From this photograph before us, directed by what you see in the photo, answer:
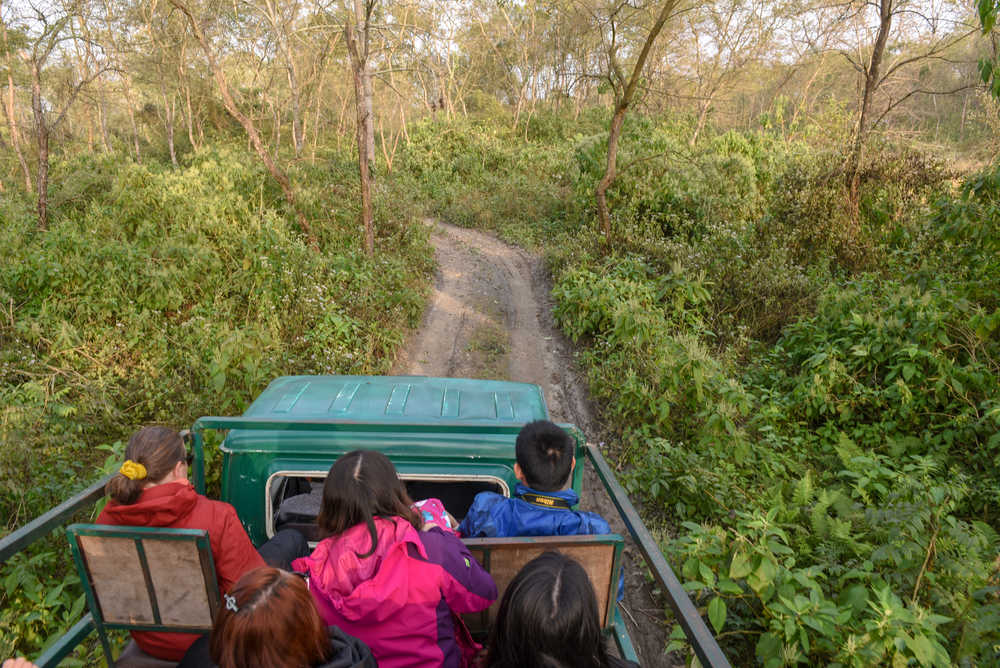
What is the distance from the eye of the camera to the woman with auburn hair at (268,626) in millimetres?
1516

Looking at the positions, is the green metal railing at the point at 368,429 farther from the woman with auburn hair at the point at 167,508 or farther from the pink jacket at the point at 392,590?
the pink jacket at the point at 392,590

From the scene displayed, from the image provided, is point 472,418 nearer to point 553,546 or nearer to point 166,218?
point 553,546

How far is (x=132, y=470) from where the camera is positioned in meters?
2.34

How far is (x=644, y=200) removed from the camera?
1263 centimetres

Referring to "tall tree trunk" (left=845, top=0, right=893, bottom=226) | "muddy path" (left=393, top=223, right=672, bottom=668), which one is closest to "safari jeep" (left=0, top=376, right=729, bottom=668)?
"muddy path" (left=393, top=223, right=672, bottom=668)

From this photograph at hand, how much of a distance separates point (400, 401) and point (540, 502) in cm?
144

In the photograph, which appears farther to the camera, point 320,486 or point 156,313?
point 156,313

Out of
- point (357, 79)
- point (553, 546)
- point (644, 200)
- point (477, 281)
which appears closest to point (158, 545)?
point (553, 546)

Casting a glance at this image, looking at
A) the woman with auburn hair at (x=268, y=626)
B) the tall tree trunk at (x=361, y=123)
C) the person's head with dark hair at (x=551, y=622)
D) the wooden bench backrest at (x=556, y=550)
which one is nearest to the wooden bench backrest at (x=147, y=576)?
the woman with auburn hair at (x=268, y=626)

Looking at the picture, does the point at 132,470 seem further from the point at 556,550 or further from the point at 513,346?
the point at 513,346

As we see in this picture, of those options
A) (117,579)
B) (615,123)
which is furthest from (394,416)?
(615,123)

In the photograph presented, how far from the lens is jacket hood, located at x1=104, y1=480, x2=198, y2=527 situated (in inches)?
92.5

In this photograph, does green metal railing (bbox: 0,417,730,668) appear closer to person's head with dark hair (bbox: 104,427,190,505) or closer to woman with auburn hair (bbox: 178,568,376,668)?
person's head with dark hair (bbox: 104,427,190,505)

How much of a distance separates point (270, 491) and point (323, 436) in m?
0.44
